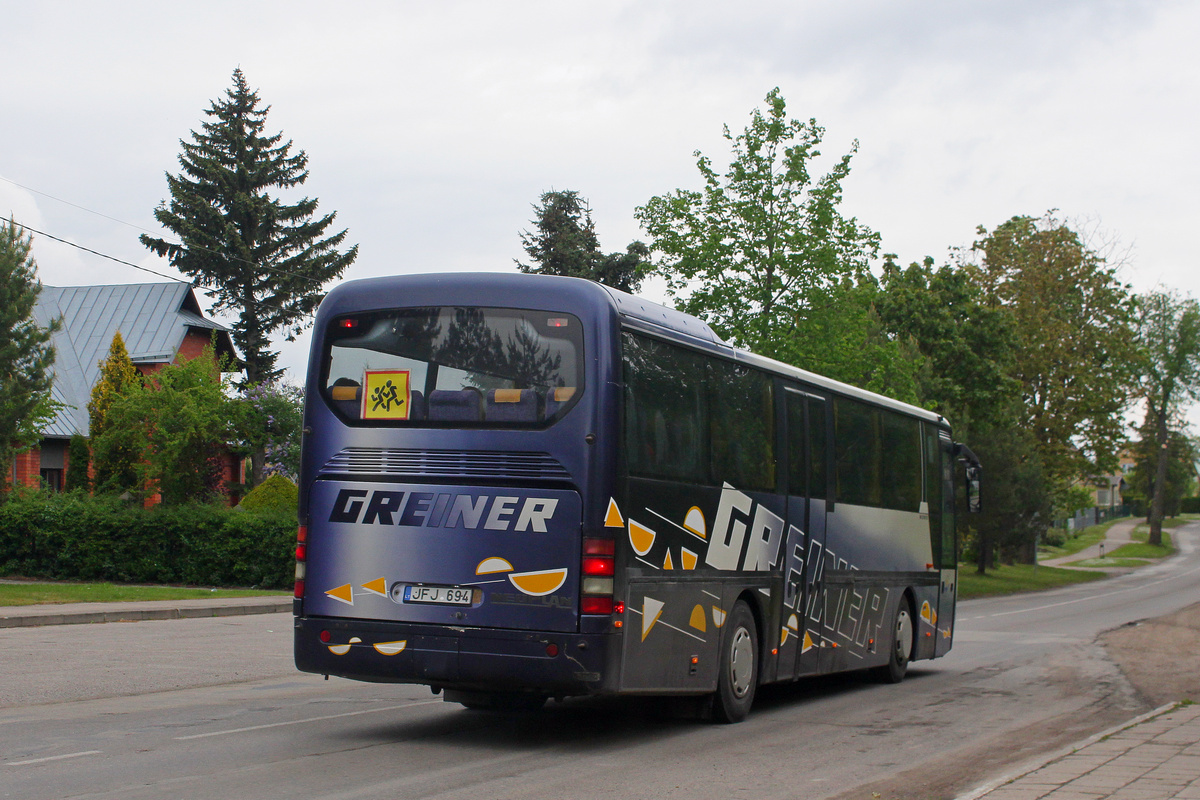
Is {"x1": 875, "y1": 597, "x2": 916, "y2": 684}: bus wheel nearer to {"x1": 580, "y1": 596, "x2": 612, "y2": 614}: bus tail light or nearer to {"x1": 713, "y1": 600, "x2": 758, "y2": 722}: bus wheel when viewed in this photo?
{"x1": 713, "y1": 600, "x2": 758, "y2": 722}: bus wheel

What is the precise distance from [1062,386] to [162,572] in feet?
129

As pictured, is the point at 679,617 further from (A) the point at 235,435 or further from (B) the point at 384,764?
(A) the point at 235,435

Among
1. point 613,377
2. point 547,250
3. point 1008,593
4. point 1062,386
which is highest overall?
point 547,250

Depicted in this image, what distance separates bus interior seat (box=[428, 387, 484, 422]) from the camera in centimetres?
872

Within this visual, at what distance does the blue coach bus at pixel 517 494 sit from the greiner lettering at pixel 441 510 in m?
0.01

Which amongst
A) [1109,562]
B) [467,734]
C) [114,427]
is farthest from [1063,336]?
[467,734]

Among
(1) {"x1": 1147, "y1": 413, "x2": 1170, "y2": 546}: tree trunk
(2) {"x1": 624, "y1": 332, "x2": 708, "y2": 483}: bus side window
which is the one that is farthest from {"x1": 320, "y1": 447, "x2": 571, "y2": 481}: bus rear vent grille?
(1) {"x1": 1147, "y1": 413, "x2": 1170, "y2": 546}: tree trunk

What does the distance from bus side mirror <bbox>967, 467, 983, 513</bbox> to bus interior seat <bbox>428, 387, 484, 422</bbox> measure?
8.90 meters

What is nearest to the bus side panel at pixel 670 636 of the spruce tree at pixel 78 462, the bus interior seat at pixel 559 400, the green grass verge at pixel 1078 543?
the bus interior seat at pixel 559 400

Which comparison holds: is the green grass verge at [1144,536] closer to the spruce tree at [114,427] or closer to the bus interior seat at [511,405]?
the spruce tree at [114,427]

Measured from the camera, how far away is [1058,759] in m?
7.97

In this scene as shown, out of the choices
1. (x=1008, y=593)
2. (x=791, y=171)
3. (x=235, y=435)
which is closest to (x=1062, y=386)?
(x=1008, y=593)

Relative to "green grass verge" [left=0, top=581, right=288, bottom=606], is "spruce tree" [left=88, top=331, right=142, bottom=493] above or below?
above

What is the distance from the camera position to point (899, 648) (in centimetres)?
1459
